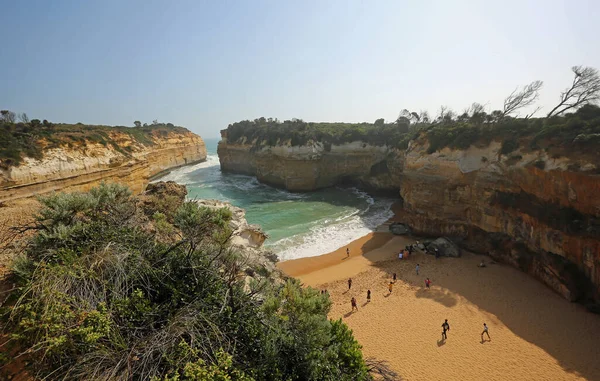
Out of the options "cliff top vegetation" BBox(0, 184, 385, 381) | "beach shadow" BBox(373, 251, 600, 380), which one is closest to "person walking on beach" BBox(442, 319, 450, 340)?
"beach shadow" BBox(373, 251, 600, 380)

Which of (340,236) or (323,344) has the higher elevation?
(323,344)

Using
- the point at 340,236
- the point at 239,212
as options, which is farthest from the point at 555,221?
the point at 239,212

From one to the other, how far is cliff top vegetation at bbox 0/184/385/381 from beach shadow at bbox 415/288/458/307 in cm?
888

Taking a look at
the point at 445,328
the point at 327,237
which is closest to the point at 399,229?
the point at 327,237

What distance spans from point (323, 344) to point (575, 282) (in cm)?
1436

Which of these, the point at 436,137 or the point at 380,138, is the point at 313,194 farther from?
the point at 436,137

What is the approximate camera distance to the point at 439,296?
1344cm

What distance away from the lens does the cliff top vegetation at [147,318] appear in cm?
339

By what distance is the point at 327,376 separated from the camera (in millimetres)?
4227

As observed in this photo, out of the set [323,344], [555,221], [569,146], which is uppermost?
[569,146]

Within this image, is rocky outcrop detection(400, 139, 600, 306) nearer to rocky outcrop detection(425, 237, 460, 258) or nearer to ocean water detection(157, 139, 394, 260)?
rocky outcrop detection(425, 237, 460, 258)

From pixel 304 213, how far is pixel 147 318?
2260 centimetres

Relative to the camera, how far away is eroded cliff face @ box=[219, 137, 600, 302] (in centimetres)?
1204

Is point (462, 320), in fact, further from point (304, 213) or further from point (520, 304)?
point (304, 213)
